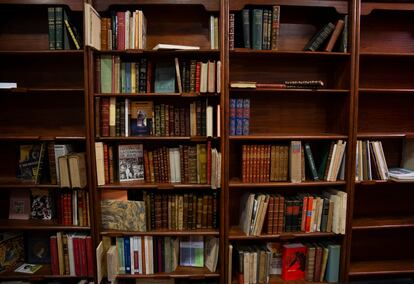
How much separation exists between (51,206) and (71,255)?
0.39m

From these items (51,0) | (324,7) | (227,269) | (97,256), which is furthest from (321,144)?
(51,0)

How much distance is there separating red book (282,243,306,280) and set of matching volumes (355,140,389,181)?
0.67 metres

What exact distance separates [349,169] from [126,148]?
5.22 feet

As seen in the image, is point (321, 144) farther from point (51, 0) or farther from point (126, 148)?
point (51, 0)

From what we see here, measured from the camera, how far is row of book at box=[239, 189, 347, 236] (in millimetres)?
1999

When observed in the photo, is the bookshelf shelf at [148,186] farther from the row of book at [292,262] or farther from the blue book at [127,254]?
the row of book at [292,262]

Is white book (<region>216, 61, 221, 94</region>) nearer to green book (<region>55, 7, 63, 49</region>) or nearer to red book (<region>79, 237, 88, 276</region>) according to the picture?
green book (<region>55, 7, 63, 49</region>)

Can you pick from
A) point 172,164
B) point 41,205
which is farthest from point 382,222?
point 41,205

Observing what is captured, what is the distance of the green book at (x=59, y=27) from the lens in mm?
1861

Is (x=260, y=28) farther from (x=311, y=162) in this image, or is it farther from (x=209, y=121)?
(x=311, y=162)

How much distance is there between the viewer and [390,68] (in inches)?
88.9

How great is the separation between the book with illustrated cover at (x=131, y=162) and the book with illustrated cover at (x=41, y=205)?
0.61 meters

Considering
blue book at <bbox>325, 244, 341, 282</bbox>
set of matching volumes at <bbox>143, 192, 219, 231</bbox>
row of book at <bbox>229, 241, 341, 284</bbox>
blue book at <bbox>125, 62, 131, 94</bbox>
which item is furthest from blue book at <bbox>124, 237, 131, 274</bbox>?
blue book at <bbox>325, 244, 341, 282</bbox>

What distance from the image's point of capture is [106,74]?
1923 mm
